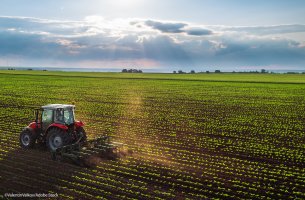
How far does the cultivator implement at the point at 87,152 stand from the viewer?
13.8 meters

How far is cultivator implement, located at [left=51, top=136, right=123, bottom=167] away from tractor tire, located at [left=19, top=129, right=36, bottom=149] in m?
1.90

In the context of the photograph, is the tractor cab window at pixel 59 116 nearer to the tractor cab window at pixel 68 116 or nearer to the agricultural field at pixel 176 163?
the tractor cab window at pixel 68 116

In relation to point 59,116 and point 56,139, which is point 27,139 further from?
point 59,116

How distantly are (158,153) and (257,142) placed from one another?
18.7ft

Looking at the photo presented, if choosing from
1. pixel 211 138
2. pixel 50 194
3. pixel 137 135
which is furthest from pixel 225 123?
pixel 50 194

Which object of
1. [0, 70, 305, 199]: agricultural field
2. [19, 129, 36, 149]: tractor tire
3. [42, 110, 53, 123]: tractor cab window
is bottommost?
[0, 70, 305, 199]: agricultural field

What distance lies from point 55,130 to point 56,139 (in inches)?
14.8

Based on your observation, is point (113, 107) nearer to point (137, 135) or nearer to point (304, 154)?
point (137, 135)

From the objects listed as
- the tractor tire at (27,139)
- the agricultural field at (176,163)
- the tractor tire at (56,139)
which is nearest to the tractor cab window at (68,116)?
the tractor tire at (56,139)

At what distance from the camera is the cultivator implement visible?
45.2 ft

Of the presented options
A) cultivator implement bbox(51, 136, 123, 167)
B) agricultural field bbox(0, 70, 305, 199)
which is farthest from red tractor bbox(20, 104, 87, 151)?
agricultural field bbox(0, 70, 305, 199)

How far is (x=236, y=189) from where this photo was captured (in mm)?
11500

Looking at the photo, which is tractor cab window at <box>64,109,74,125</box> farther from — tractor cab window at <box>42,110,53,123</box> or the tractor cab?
tractor cab window at <box>42,110,53,123</box>

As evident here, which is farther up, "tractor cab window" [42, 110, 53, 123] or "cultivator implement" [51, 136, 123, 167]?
"tractor cab window" [42, 110, 53, 123]
